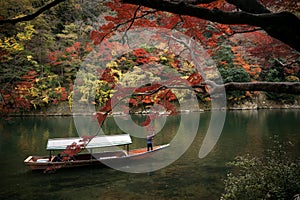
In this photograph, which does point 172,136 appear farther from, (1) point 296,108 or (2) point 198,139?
(1) point 296,108

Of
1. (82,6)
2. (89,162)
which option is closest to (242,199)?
(89,162)

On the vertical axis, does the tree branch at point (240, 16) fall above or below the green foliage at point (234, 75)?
below

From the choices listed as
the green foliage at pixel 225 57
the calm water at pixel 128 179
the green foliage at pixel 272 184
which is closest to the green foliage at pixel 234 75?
the green foliage at pixel 225 57

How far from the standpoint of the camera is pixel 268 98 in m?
28.8

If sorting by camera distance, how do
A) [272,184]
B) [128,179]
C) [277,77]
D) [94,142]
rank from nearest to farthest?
[272,184] → [128,179] → [94,142] → [277,77]

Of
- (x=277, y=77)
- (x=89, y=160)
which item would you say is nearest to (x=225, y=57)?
Result: (x=277, y=77)

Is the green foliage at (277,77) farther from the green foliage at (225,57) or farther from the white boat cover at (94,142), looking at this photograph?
the white boat cover at (94,142)

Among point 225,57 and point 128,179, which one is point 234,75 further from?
point 128,179

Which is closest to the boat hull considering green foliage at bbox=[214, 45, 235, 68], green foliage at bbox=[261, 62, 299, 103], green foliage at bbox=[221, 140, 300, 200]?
green foliage at bbox=[221, 140, 300, 200]

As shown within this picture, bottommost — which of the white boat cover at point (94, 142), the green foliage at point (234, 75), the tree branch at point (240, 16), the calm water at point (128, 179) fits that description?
the calm water at point (128, 179)

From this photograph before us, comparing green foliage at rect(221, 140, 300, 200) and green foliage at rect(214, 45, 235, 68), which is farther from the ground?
green foliage at rect(214, 45, 235, 68)

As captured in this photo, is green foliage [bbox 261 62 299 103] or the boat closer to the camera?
the boat

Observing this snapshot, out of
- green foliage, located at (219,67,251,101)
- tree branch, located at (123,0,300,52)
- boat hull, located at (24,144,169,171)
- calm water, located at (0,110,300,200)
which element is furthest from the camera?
green foliage, located at (219,67,251,101)

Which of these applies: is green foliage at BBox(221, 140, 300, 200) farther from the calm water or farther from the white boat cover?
the white boat cover
